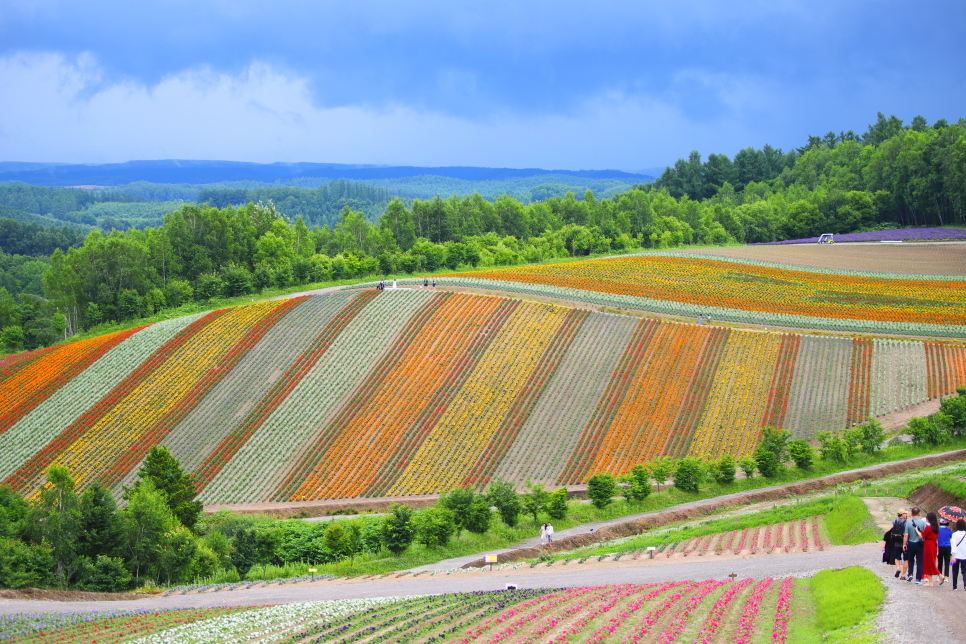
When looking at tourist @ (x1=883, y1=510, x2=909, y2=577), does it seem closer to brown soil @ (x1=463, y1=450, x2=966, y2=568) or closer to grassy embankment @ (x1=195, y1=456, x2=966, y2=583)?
grassy embankment @ (x1=195, y1=456, x2=966, y2=583)

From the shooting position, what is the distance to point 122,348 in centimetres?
5341

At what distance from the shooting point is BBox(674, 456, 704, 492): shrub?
36594 millimetres

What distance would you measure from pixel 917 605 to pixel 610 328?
36.1m

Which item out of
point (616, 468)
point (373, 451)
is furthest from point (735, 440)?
point (373, 451)

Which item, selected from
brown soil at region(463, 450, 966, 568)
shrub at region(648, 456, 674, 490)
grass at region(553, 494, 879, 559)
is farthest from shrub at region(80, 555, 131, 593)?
shrub at region(648, 456, 674, 490)

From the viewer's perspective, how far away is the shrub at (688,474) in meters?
36.6

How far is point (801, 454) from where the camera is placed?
3741 cm

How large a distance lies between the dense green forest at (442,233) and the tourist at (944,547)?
221 feet

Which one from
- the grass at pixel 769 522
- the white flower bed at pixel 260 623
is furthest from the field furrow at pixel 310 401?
the white flower bed at pixel 260 623

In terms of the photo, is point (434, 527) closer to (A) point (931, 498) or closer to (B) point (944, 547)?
(A) point (931, 498)

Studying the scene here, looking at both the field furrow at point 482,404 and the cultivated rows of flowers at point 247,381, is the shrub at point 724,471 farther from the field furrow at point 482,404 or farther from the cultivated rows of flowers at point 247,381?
the cultivated rows of flowers at point 247,381

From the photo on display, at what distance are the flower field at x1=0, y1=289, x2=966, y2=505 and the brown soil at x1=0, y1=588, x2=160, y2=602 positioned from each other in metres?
13.8

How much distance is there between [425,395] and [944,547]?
31.1 m

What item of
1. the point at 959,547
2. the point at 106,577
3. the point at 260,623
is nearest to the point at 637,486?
the point at 959,547
